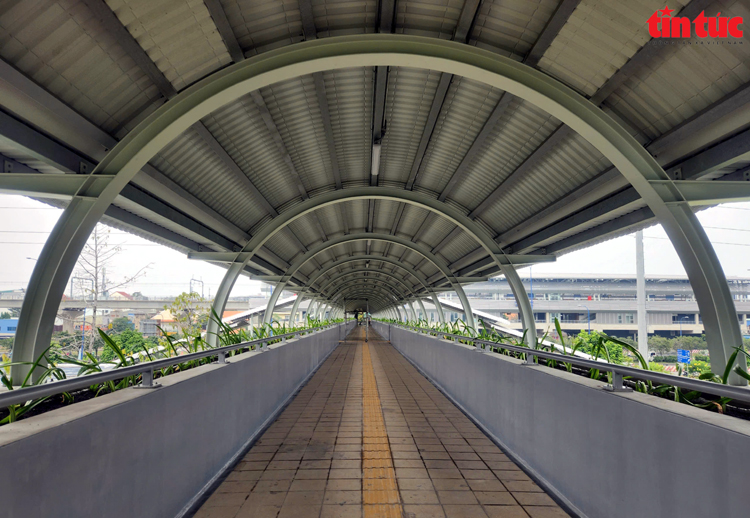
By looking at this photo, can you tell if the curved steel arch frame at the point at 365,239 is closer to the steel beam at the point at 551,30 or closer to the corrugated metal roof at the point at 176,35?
the steel beam at the point at 551,30

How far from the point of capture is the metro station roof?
4.23m

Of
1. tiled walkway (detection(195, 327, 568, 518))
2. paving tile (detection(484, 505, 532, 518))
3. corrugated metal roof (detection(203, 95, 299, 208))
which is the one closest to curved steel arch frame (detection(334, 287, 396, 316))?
corrugated metal roof (detection(203, 95, 299, 208))

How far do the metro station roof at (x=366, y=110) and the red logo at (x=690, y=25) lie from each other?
0.29 feet

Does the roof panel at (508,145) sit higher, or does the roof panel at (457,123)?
the roof panel at (457,123)

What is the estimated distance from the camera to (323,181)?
10805mm

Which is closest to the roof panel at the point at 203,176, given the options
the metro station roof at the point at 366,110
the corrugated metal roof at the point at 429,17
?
the metro station roof at the point at 366,110

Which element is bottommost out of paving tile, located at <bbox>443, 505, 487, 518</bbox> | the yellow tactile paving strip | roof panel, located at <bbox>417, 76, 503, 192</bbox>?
the yellow tactile paving strip

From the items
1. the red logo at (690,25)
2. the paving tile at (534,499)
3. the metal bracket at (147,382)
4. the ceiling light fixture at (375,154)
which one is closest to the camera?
the metal bracket at (147,382)

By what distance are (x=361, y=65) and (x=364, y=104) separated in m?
2.37

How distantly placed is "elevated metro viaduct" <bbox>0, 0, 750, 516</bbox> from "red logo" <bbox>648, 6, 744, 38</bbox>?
2.8 inches

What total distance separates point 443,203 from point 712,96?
23.7 feet

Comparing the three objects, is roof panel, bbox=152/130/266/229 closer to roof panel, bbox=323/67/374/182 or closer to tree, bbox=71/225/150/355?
roof panel, bbox=323/67/374/182

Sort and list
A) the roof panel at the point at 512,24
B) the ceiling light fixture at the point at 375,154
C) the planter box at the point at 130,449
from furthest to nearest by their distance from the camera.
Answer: the ceiling light fixture at the point at 375,154, the roof panel at the point at 512,24, the planter box at the point at 130,449

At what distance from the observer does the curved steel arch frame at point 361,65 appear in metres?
4.94
